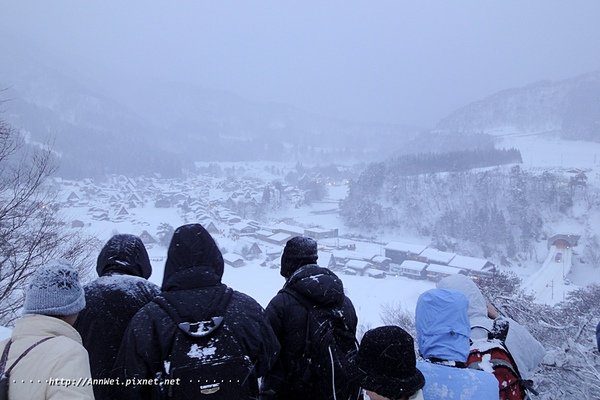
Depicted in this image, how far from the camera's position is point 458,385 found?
141 centimetres

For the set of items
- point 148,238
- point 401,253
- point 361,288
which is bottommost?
point 401,253

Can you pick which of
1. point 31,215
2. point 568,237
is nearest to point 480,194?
point 568,237

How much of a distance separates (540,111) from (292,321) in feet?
315

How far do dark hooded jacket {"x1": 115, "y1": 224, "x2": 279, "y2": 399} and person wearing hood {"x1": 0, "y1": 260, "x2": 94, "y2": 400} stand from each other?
0.20 m

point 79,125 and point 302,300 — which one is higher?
point 79,125

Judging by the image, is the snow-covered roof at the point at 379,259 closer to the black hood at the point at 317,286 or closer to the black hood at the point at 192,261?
the black hood at the point at 317,286

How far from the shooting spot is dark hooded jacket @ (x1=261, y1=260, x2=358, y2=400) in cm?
192

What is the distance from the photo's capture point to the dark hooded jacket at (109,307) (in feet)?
5.55

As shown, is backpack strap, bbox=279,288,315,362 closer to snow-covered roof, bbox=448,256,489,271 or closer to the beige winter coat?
the beige winter coat

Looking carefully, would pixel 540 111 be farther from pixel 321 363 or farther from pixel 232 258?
pixel 321 363

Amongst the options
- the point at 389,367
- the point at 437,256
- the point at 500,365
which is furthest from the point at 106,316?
the point at 437,256

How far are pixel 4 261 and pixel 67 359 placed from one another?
5105 mm

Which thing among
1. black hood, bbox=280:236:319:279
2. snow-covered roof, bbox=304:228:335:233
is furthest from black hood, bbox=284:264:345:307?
snow-covered roof, bbox=304:228:335:233

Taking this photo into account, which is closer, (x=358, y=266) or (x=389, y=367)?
→ (x=389, y=367)
